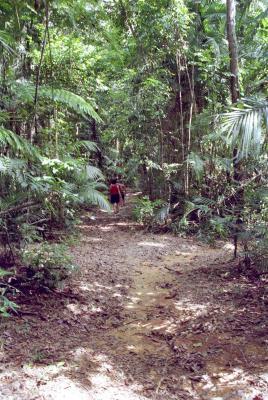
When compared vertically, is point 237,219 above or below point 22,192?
below

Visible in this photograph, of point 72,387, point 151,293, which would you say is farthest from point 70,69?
point 72,387

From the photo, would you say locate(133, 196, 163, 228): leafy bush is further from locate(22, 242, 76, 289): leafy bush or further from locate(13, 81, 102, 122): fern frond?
locate(22, 242, 76, 289): leafy bush

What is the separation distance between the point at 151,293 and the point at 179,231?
413 centimetres

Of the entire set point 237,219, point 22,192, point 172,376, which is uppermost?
point 22,192

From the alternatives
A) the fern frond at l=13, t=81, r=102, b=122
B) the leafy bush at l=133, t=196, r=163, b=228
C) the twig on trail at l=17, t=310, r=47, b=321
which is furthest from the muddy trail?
the leafy bush at l=133, t=196, r=163, b=228

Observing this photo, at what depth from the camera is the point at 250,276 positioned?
5.86 m

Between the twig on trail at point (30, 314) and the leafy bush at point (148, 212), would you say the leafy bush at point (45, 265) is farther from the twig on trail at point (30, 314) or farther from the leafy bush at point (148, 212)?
the leafy bush at point (148, 212)

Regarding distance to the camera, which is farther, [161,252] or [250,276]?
[161,252]

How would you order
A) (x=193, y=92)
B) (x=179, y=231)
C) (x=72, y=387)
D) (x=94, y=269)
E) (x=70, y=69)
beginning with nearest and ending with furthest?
(x=72, y=387)
(x=94, y=269)
(x=70, y=69)
(x=179, y=231)
(x=193, y=92)

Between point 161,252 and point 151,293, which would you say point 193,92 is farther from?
point 151,293

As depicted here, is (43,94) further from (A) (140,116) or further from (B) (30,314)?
(A) (140,116)

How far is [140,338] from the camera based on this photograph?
4.14m

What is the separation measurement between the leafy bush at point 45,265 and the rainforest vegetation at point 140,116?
0.05 feet

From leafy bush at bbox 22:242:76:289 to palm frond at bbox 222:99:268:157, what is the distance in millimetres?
2791
